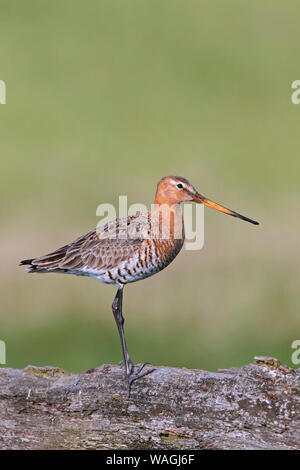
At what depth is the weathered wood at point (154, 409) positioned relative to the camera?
24.1 feet

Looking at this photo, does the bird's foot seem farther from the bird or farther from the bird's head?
the bird's head

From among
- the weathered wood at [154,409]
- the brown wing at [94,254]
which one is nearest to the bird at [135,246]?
the brown wing at [94,254]

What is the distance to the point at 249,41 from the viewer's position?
28781mm

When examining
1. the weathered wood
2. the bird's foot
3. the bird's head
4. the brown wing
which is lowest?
the weathered wood

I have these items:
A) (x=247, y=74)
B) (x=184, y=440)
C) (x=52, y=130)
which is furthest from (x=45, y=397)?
(x=247, y=74)

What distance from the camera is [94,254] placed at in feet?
29.5

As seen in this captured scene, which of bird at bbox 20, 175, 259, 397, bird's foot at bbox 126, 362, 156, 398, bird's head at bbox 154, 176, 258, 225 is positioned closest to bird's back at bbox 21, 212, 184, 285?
bird at bbox 20, 175, 259, 397

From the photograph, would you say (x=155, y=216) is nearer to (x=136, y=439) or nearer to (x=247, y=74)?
(x=136, y=439)

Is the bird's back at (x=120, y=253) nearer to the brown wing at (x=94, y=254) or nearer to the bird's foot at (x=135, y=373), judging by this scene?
the brown wing at (x=94, y=254)

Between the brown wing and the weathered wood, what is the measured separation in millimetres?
1066

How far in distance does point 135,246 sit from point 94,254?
16.5 inches

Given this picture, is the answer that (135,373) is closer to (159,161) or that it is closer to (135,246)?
(135,246)

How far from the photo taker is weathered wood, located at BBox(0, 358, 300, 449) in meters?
7.34
